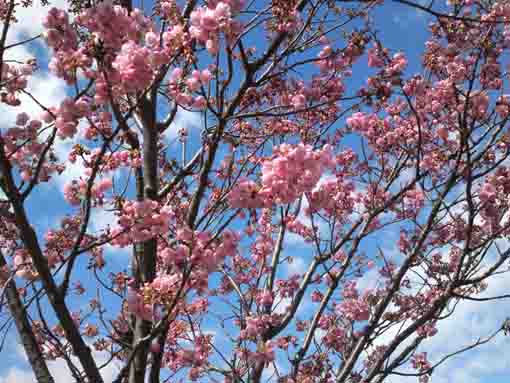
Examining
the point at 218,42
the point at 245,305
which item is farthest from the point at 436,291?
the point at 218,42

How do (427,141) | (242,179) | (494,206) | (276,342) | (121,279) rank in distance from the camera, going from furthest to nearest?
(427,141) → (494,206) → (276,342) → (121,279) → (242,179)

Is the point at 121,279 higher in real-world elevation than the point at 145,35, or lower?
lower

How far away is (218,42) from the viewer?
150 inches

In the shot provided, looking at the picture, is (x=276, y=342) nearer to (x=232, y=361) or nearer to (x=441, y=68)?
(x=232, y=361)

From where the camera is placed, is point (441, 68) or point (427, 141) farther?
point (427, 141)

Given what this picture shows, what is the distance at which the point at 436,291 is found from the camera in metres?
7.20

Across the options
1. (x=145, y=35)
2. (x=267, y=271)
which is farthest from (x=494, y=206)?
(x=145, y=35)

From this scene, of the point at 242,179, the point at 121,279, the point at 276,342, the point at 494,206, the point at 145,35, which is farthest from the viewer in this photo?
the point at 494,206

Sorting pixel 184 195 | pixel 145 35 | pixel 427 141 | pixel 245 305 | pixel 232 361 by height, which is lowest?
pixel 232 361

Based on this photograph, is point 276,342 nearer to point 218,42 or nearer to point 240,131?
point 240,131

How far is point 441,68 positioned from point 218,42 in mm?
→ 3607

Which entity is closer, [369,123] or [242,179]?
[242,179]

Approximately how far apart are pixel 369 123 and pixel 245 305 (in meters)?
2.86

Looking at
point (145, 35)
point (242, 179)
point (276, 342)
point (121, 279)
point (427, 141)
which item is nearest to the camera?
point (242, 179)
